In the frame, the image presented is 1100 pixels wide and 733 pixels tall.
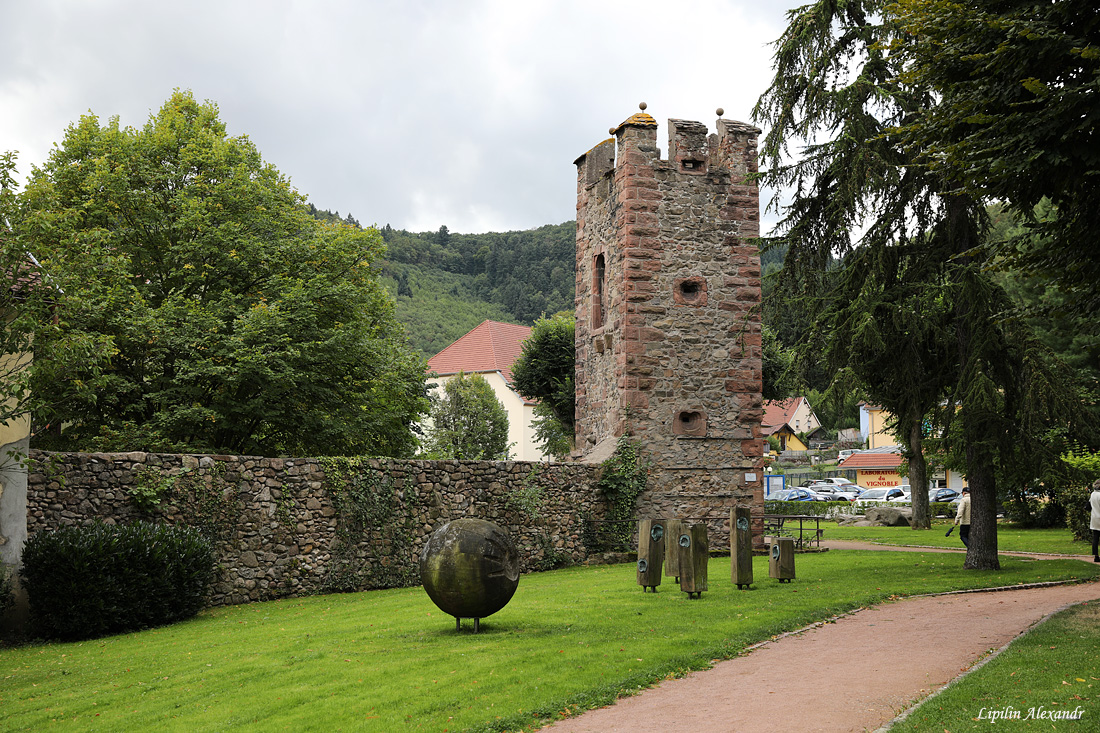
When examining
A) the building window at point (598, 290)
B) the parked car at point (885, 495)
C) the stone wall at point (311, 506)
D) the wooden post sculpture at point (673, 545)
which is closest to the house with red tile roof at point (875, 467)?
the parked car at point (885, 495)

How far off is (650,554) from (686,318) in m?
7.80

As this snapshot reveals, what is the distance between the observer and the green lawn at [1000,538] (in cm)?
1986

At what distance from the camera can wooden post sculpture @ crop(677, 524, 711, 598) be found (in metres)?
12.2

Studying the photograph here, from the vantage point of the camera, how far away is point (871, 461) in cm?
6394

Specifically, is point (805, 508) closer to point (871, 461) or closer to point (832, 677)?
point (871, 461)

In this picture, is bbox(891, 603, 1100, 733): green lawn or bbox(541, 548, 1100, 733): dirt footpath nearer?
bbox(891, 603, 1100, 733): green lawn

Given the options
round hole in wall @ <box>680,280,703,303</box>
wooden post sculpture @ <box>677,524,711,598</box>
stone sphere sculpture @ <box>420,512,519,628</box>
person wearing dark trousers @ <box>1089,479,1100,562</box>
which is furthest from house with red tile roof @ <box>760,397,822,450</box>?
stone sphere sculpture @ <box>420,512,519,628</box>

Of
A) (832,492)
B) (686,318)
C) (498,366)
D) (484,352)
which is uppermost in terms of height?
(484,352)

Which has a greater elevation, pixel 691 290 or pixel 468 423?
pixel 691 290

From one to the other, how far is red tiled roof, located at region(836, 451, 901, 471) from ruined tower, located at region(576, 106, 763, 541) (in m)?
46.1

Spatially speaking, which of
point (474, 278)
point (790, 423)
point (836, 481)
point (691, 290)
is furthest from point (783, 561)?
point (790, 423)

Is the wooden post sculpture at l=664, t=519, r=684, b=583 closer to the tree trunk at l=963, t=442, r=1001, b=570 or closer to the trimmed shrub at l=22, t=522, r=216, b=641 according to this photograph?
the tree trunk at l=963, t=442, r=1001, b=570

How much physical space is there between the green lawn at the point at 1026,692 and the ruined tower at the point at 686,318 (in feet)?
36.4

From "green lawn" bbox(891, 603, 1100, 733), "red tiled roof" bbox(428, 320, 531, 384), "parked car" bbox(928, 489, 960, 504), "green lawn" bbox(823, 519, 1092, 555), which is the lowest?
"green lawn" bbox(823, 519, 1092, 555)
